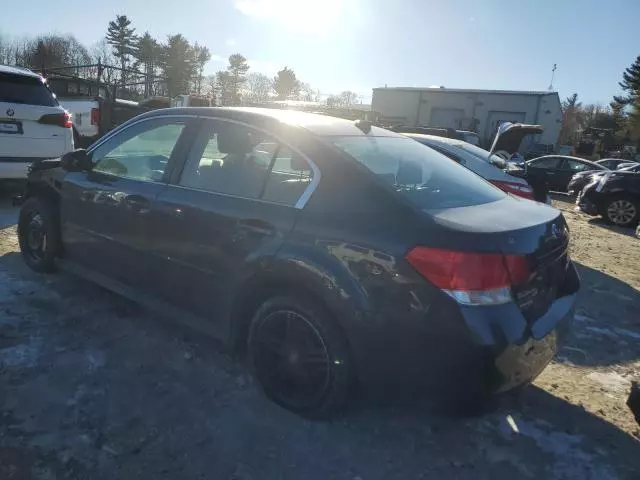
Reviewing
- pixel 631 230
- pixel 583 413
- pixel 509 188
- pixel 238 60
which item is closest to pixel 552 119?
pixel 631 230

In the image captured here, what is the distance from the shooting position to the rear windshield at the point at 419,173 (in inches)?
108

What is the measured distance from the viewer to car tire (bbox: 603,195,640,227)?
11180 millimetres

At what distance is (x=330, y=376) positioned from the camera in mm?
2635

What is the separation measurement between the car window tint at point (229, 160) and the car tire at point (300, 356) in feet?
2.35

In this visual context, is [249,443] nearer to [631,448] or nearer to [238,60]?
[631,448]

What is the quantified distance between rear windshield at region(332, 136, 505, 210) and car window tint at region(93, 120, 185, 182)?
128 cm

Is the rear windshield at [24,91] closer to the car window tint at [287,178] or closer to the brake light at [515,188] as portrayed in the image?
the car window tint at [287,178]

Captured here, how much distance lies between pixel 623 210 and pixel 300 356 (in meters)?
11.0

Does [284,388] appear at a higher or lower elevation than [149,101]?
lower

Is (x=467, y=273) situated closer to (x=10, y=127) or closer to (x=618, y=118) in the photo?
(x=10, y=127)

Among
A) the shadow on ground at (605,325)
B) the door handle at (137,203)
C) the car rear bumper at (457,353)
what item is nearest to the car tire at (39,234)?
the door handle at (137,203)

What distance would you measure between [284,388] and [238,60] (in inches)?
3050

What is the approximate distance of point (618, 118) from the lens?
5762 centimetres

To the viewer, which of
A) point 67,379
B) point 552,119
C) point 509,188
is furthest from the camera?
point 552,119
